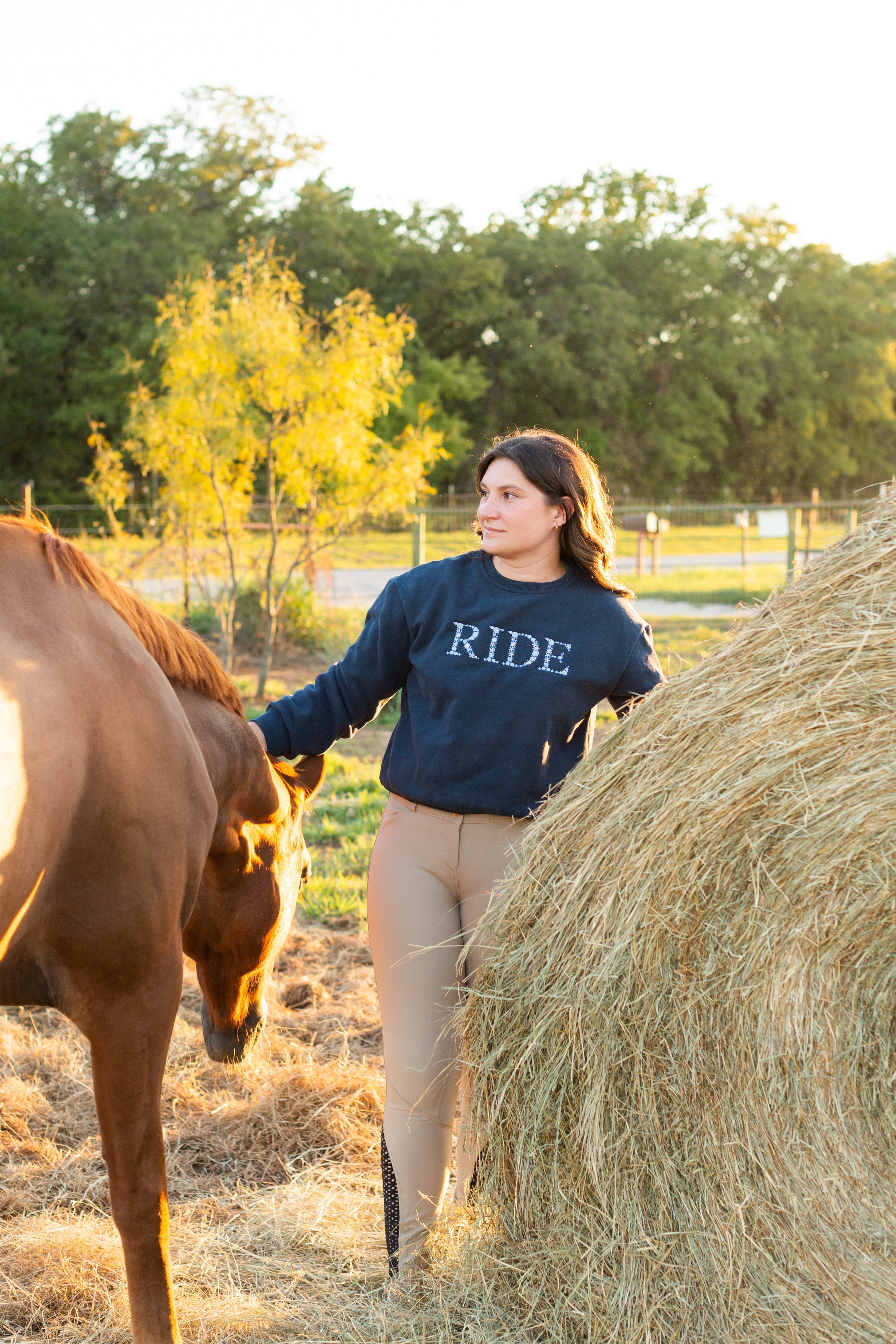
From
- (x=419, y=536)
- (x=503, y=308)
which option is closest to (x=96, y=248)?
(x=503, y=308)

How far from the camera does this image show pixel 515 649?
2336 mm

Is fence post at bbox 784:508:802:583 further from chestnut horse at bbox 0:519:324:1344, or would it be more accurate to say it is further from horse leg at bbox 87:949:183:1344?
horse leg at bbox 87:949:183:1344

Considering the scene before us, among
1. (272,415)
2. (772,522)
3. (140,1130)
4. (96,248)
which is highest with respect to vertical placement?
(96,248)

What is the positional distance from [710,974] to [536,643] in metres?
0.79

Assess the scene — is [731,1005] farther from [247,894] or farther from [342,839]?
[342,839]

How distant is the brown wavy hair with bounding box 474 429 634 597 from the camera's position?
7.88 ft

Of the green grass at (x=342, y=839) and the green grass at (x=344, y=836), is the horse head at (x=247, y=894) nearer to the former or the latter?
the green grass at (x=342, y=839)

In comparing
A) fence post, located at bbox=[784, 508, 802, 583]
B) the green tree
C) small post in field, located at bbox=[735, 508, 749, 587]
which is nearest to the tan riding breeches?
fence post, located at bbox=[784, 508, 802, 583]

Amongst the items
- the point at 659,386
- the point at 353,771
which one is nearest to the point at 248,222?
the point at 659,386

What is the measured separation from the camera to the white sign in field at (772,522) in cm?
1118

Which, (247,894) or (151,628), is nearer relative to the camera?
(151,628)

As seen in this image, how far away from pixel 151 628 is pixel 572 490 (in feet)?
3.21

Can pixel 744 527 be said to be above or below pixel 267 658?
above

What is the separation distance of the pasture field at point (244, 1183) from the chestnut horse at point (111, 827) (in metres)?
0.34
